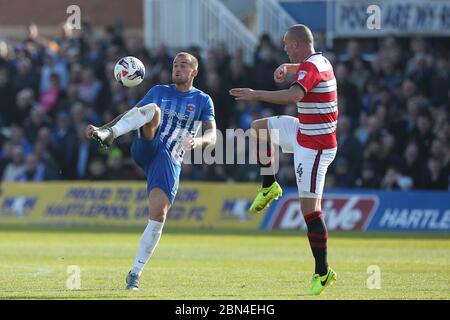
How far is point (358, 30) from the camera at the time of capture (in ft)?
94.5

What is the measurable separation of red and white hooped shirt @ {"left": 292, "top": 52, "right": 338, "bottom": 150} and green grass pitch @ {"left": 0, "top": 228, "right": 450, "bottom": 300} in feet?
5.64

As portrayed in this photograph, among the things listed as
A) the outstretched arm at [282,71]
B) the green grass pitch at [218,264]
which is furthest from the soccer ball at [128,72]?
the green grass pitch at [218,264]

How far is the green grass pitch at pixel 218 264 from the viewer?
39.9 ft

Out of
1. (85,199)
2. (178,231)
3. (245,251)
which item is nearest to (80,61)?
(85,199)

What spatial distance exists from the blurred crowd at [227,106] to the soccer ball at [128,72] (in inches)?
471

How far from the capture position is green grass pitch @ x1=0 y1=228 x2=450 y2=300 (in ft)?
39.9

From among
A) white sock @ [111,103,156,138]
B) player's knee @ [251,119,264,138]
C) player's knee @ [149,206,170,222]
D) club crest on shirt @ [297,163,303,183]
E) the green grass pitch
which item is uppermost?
white sock @ [111,103,156,138]

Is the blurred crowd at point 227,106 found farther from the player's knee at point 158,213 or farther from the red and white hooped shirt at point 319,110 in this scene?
the player's knee at point 158,213

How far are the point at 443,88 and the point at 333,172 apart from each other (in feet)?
10.6

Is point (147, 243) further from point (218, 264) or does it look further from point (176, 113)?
point (218, 264)

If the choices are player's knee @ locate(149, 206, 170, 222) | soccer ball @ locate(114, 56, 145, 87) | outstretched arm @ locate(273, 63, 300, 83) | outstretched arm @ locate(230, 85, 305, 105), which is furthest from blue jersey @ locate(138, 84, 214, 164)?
outstretched arm @ locate(230, 85, 305, 105)

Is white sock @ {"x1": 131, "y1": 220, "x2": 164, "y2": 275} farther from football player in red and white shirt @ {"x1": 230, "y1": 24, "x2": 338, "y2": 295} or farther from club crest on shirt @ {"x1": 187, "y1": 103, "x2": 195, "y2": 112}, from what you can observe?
football player in red and white shirt @ {"x1": 230, "y1": 24, "x2": 338, "y2": 295}
